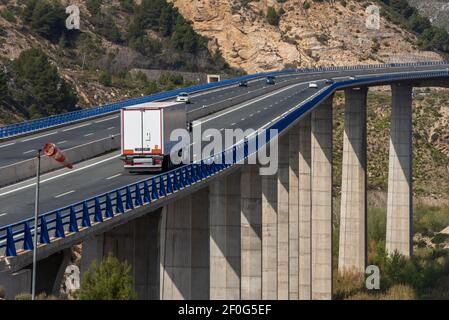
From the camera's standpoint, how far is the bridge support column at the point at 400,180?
113 meters

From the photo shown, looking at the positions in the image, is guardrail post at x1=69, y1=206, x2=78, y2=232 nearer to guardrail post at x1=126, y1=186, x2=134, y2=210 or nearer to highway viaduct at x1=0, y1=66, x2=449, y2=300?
highway viaduct at x1=0, y1=66, x2=449, y2=300

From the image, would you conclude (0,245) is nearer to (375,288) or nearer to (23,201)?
(23,201)

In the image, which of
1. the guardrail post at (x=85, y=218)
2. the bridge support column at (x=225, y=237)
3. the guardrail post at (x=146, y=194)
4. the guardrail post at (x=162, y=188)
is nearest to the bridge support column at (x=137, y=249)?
the guardrail post at (x=162, y=188)

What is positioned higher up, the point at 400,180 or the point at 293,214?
the point at 400,180

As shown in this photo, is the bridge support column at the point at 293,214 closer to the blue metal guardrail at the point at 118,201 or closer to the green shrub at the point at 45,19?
the blue metal guardrail at the point at 118,201

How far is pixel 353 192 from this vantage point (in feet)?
359

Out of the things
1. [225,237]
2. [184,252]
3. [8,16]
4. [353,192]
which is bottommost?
[353,192]

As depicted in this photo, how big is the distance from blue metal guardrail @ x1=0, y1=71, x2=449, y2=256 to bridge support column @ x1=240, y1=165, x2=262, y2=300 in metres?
3.58

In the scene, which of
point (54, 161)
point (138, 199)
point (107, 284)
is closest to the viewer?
point (107, 284)

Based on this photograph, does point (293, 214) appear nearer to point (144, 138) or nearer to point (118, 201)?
point (144, 138)

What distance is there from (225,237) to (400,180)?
56.1 metres

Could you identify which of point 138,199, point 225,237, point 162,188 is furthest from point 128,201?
point 225,237

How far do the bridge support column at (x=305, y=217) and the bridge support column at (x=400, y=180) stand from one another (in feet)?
55.2
